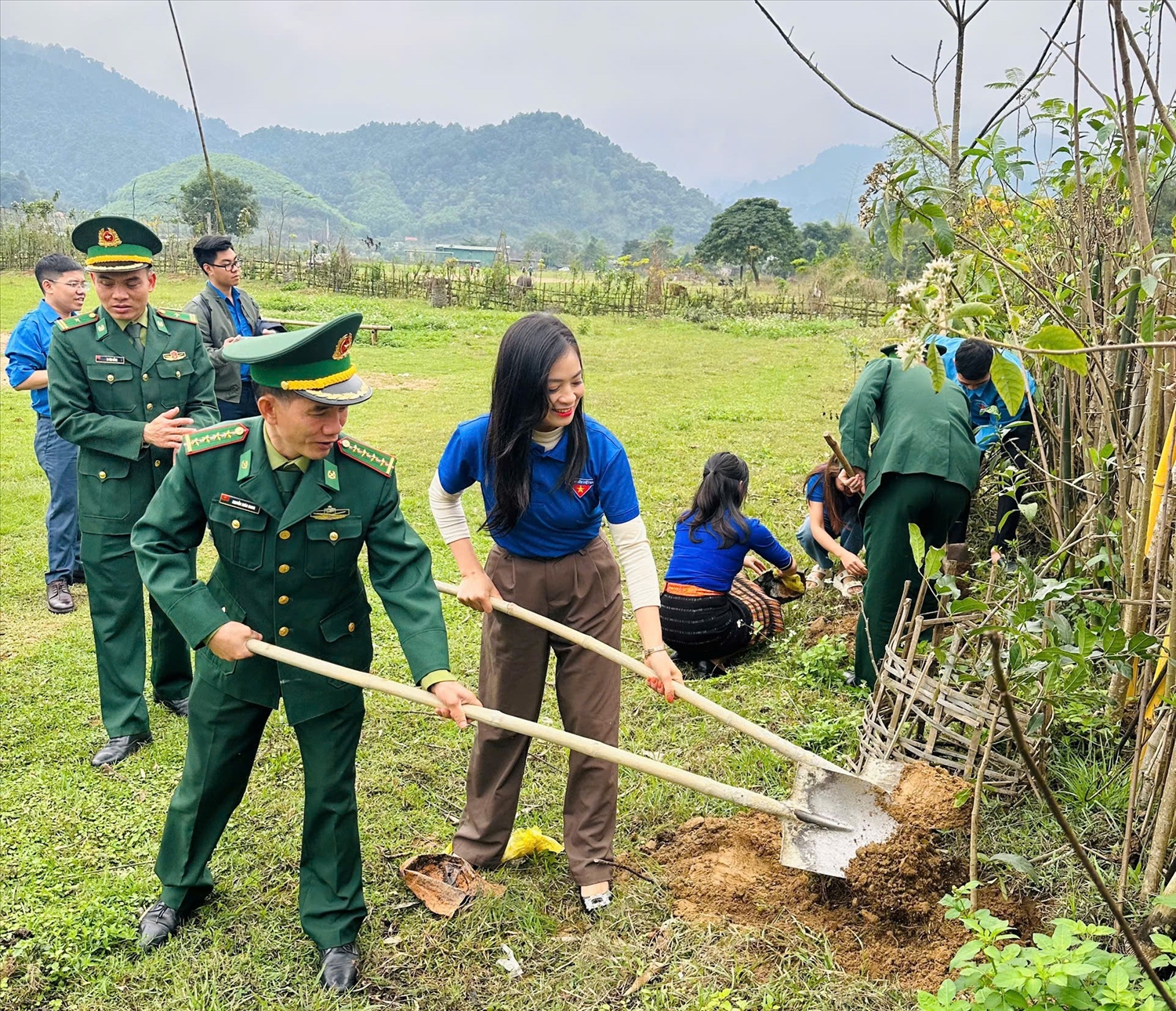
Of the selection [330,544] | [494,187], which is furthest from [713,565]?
[494,187]

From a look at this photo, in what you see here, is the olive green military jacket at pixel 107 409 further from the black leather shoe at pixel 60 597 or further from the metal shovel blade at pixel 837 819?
the metal shovel blade at pixel 837 819

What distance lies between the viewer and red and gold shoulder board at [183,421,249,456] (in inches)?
108

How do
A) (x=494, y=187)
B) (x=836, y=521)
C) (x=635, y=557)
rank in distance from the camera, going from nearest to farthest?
(x=635, y=557) < (x=836, y=521) < (x=494, y=187)

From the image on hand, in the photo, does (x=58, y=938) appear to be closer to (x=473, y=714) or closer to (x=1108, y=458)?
(x=473, y=714)

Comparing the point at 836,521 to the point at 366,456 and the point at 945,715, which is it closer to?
the point at 945,715

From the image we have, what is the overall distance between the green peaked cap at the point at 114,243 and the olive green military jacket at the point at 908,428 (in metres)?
3.15

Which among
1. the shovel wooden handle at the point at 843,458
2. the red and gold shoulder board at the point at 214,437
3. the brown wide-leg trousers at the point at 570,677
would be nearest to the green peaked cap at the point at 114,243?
the red and gold shoulder board at the point at 214,437

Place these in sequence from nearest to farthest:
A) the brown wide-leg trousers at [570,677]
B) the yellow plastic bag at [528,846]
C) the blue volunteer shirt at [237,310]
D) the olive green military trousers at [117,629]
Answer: the brown wide-leg trousers at [570,677], the yellow plastic bag at [528,846], the olive green military trousers at [117,629], the blue volunteer shirt at [237,310]

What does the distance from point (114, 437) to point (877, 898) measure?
3.49 meters

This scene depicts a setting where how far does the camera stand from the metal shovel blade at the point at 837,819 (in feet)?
9.87

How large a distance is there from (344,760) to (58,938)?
1065 mm

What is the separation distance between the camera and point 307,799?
2.89 meters

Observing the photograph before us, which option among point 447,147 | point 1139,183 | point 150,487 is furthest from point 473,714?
point 447,147

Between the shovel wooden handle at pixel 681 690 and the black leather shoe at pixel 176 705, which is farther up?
the shovel wooden handle at pixel 681 690
